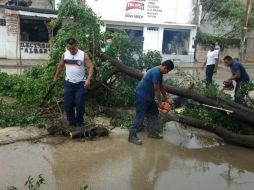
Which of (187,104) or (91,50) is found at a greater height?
(91,50)

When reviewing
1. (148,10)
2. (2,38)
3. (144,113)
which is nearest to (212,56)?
(144,113)

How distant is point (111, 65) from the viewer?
871cm

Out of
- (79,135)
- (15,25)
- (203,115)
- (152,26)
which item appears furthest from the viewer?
(152,26)

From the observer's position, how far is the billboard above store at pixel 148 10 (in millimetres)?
24766

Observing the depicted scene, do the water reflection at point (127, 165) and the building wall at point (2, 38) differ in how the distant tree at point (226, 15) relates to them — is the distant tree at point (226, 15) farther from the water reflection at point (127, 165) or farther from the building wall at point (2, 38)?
the water reflection at point (127, 165)

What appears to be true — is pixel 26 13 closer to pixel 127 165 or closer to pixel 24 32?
pixel 24 32

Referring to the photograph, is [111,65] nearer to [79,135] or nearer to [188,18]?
[79,135]

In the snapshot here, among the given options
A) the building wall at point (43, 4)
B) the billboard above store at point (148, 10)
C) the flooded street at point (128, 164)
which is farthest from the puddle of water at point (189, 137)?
the building wall at point (43, 4)

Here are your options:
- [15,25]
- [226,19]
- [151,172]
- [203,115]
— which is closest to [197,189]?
[151,172]

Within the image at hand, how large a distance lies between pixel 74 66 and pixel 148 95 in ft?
4.76

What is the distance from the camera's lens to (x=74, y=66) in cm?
711

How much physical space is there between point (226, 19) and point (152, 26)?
624cm

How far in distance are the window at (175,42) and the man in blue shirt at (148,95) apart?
65.8 feet

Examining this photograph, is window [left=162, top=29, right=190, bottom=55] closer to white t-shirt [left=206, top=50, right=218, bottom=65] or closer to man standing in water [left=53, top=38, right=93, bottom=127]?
white t-shirt [left=206, top=50, right=218, bottom=65]
